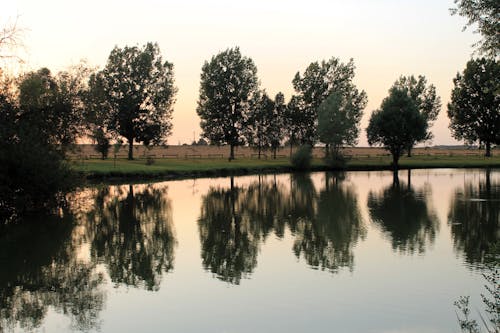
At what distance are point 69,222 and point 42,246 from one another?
20.7 ft

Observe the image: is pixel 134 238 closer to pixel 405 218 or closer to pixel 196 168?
pixel 405 218

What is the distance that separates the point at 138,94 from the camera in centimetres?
8700

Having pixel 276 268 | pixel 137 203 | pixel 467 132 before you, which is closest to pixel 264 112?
pixel 467 132

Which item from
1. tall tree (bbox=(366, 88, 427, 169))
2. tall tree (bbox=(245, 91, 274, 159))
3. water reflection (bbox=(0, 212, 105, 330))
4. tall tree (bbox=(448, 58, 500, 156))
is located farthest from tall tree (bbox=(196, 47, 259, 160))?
water reflection (bbox=(0, 212, 105, 330))

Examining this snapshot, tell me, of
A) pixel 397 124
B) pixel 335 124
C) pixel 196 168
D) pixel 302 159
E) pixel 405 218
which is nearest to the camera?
pixel 405 218

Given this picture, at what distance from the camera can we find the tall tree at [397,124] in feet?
282

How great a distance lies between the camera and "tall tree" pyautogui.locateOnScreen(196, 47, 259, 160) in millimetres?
97375

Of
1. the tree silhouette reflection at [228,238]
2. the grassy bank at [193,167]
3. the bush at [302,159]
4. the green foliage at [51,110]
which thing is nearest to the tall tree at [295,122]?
the grassy bank at [193,167]

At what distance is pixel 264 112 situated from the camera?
358ft

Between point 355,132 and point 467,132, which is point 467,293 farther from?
point 467,132

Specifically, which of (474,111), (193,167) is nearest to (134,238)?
(193,167)

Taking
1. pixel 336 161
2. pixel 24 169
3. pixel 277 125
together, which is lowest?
pixel 336 161

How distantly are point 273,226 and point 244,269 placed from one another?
9.26 m

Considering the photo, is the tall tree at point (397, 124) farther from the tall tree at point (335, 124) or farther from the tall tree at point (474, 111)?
the tall tree at point (474, 111)
